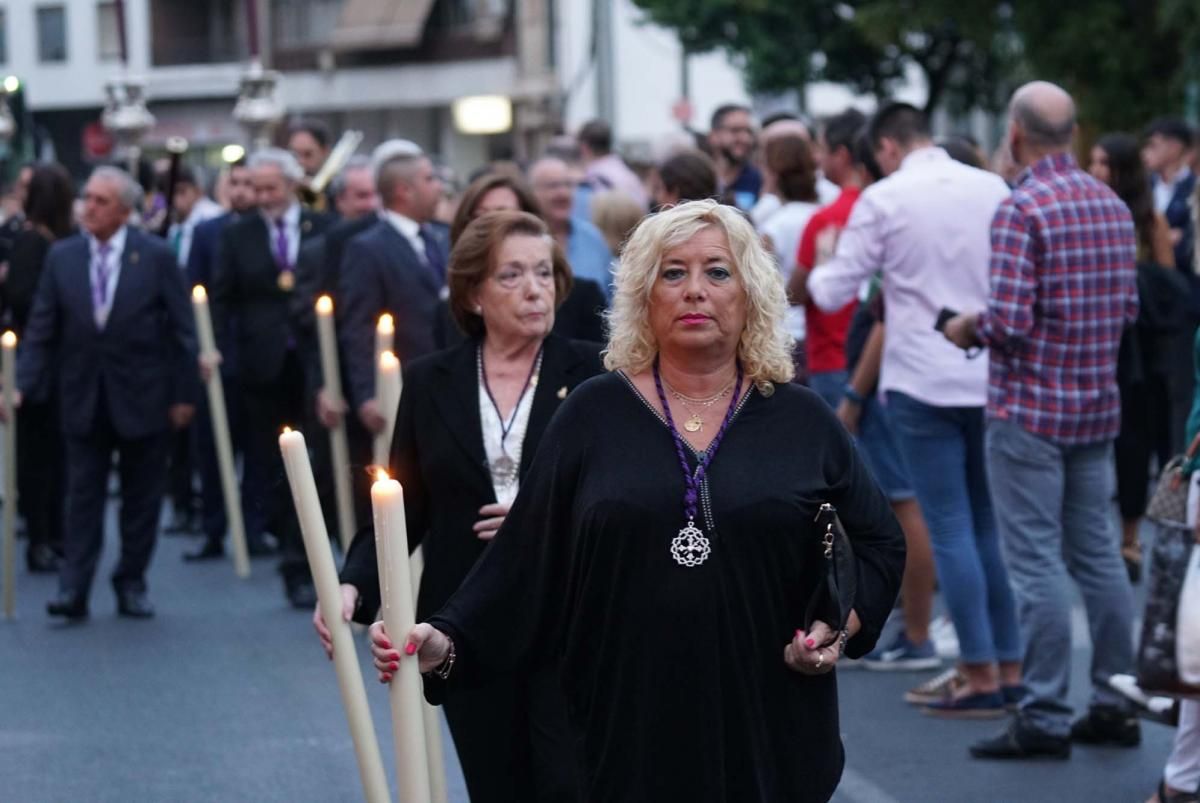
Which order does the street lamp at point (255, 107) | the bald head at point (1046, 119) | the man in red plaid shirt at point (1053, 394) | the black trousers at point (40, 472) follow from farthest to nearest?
1. the street lamp at point (255, 107)
2. the black trousers at point (40, 472)
3. the bald head at point (1046, 119)
4. the man in red plaid shirt at point (1053, 394)

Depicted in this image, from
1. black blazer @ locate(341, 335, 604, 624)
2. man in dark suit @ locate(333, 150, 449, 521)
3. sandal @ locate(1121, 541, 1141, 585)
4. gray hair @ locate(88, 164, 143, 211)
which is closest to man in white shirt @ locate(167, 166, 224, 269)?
gray hair @ locate(88, 164, 143, 211)

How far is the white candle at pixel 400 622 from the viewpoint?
155 inches

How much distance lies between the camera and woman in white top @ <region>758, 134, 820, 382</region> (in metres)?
10.5

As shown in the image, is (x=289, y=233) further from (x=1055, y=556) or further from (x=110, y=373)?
(x=1055, y=556)

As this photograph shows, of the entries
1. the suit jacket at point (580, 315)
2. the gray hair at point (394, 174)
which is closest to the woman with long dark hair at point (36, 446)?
the gray hair at point (394, 174)

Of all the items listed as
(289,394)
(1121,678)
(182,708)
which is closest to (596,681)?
(1121,678)

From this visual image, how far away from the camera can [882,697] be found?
8875 millimetres

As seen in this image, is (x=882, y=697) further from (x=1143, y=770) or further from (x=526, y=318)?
(x=526, y=318)

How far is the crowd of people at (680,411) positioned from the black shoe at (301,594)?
26 mm

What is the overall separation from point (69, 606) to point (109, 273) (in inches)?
63.3

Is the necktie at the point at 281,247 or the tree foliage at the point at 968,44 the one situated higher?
the tree foliage at the point at 968,44

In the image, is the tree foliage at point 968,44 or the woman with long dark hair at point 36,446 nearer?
the woman with long dark hair at point 36,446

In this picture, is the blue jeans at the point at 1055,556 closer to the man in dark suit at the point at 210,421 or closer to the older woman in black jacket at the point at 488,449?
the older woman in black jacket at the point at 488,449

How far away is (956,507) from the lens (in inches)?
326
